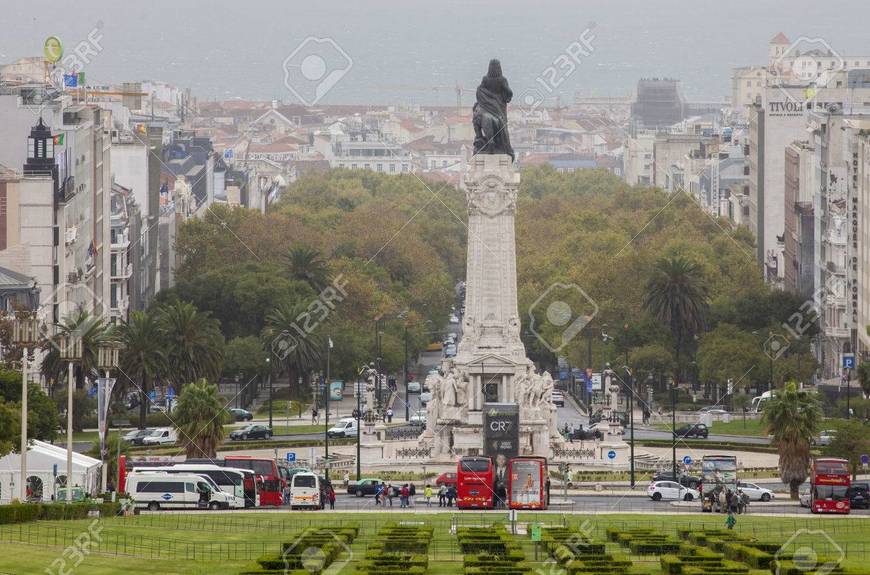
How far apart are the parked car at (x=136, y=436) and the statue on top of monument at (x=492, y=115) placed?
19884 millimetres

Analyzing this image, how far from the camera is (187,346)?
13738cm

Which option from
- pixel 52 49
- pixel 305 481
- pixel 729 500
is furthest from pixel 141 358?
pixel 729 500

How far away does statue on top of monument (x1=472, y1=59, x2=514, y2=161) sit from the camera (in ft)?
410

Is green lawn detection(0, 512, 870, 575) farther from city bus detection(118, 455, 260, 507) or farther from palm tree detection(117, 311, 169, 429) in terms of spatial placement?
palm tree detection(117, 311, 169, 429)

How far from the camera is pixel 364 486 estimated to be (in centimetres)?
10794

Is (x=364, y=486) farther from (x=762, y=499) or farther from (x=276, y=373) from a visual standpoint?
(x=276, y=373)

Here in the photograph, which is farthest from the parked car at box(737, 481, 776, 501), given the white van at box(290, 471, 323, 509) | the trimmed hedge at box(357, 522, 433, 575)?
the trimmed hedge at box(357, 522, 433, 575)

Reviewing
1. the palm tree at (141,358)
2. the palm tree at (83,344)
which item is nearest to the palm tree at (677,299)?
the palm tree at (141,358)

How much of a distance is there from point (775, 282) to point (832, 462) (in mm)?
94072

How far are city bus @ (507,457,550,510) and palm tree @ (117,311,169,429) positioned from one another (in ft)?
121

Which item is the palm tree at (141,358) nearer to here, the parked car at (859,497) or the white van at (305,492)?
the white van at (305,492)

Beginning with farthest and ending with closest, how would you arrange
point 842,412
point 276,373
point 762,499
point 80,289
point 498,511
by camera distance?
point 276,373 → point 80,289 → point 842,412 → point 762,499 → point 498,511

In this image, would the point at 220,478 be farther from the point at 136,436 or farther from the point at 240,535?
the point at 136,436

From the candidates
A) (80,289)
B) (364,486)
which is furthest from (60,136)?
(364,486)
